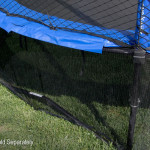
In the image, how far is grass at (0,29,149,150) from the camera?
1.55 m

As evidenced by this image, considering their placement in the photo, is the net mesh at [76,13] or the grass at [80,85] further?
the net mesh at [76,13]

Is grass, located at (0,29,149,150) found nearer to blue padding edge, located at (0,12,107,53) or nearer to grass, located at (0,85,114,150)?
grass, located at (0,85,114,150)

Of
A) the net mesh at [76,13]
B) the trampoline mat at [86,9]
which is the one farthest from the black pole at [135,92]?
the trampoline mat at [86,9]

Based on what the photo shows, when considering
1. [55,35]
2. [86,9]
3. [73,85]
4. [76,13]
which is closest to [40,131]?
[73,85]

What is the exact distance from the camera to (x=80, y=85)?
1.78 metres

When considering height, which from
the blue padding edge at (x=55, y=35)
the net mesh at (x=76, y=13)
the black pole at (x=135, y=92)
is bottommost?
the black pole at (x=135, y=92)

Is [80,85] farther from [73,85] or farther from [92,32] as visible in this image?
[92,32]

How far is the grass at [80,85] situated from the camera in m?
1.55

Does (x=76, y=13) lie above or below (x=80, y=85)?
above

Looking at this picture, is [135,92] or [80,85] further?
[80,85]

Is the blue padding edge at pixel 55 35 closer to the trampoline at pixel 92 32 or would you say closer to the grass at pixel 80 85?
the trampoline at pixel 92 32

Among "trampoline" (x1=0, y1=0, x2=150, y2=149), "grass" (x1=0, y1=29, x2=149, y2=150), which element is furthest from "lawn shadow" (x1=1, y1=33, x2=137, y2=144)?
"trampoline" (x1=0, y1=0, x2=150, y2=149)

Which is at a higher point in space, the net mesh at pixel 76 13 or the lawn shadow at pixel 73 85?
the net mesh at pixel 76 13

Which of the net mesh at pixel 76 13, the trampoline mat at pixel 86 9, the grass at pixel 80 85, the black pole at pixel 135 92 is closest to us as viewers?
the black pole at pixel 135 92
